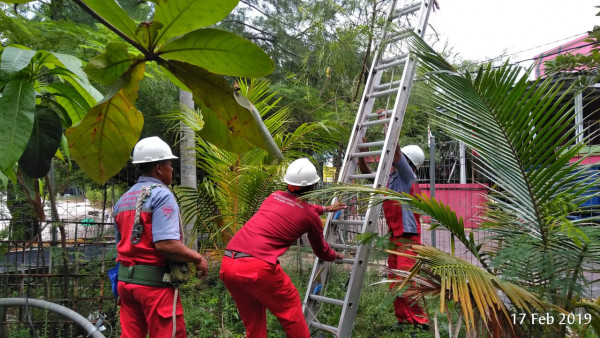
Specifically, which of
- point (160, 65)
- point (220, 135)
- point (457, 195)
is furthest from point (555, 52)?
point (160, 65)

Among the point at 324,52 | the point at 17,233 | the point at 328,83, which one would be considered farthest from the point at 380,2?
the point at 17,233

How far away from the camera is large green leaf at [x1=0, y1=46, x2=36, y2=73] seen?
2.60 feet

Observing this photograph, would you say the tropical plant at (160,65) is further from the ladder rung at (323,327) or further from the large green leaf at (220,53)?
the ladder rung at (323,327)

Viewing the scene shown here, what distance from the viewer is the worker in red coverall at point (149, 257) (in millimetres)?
2898

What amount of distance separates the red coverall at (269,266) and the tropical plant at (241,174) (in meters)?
1.16

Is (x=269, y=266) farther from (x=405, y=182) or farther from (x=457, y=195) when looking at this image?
A: (x=457, y=195)

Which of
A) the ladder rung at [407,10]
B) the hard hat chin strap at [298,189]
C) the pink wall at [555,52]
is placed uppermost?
the ladder rung at [407,10]

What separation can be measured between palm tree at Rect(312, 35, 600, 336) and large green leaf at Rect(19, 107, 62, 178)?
1.65 metres

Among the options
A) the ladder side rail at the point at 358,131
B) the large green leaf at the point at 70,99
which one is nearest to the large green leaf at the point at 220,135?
the large green leaf at the point at 70,99

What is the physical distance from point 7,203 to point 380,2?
4.57 meters

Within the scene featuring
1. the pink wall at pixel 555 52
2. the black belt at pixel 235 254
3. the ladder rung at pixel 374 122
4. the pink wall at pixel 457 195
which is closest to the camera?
the pink wall at pixel 555 52

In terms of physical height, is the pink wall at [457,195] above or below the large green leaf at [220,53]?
below

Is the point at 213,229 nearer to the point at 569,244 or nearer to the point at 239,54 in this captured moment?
the point at 569,244

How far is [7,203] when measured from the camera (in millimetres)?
5312
